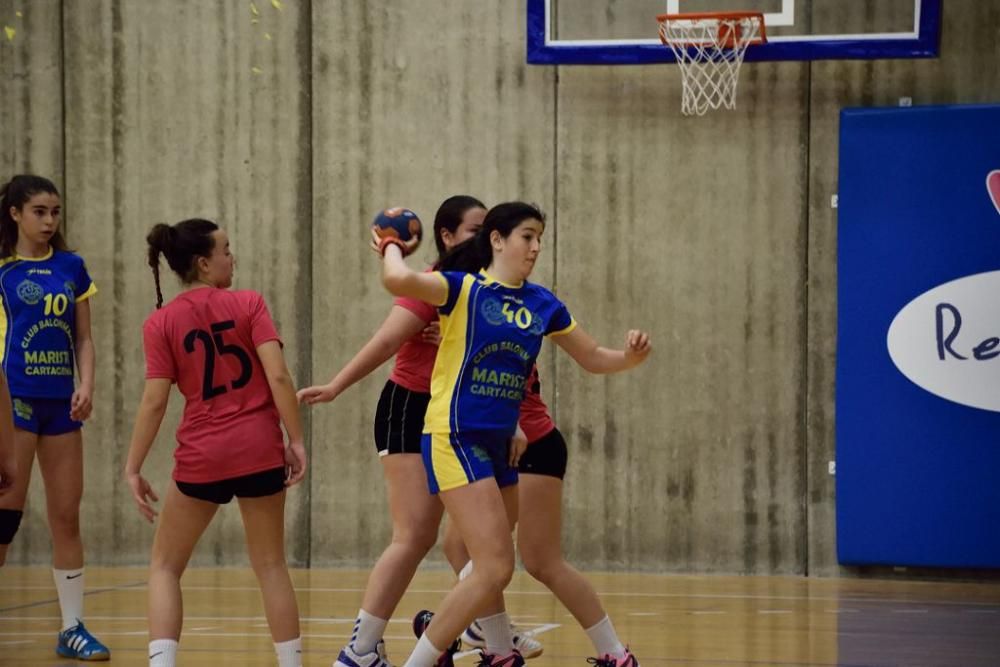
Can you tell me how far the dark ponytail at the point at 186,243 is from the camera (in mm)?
4500

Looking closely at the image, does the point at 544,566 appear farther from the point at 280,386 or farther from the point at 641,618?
the point at 641,618

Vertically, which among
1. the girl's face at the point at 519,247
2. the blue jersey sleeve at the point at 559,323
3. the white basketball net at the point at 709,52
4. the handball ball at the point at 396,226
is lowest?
the blue jersey sleeve at the point at 559,323

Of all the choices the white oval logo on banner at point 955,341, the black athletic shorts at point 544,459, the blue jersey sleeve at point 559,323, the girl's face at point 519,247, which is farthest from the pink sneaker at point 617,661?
the white oval logo on banner at point 955,341

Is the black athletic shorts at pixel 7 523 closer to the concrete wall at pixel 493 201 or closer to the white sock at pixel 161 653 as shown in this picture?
the white sock at pixel 161 653

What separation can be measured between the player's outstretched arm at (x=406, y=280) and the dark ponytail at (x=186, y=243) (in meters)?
0.56

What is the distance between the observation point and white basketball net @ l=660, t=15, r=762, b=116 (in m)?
7.88

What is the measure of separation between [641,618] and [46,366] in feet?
9.05

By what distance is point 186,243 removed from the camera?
14.8 ft

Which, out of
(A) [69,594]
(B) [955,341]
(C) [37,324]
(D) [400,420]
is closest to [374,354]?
(D) [400,420]

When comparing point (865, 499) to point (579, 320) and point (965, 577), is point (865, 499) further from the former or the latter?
point (579, 320)

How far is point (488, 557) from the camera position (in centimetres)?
427

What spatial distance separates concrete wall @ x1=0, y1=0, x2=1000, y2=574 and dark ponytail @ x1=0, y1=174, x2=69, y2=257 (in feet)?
9.86

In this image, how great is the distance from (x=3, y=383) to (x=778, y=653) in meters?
3.07

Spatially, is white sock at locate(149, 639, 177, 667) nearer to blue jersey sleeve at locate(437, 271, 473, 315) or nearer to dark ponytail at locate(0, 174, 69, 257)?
blue jersey sleeve at locate(437, 271, 473, 315)
